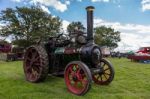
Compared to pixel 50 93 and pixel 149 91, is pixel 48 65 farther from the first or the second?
pixel 149 91

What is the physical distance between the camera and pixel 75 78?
8352 millimetres

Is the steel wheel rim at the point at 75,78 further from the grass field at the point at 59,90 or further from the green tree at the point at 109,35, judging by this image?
the green tree at the point at 109,35

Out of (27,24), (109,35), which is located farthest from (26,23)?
(109,35)

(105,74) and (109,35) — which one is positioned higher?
(109,35)

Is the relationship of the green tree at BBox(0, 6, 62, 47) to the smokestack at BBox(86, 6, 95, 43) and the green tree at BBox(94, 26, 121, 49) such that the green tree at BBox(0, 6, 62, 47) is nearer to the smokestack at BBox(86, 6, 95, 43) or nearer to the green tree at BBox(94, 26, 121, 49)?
the green tree at BBox(94, 26, 121, 49)

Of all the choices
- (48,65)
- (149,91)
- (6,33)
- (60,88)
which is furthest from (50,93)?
(6,33)

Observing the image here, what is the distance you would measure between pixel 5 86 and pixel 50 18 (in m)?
39.0

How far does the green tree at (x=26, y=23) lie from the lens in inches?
1772

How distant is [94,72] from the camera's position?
8.83m

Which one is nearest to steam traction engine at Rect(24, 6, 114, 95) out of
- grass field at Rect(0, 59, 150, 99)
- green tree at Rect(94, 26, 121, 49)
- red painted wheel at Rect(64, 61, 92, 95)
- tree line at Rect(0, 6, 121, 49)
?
red painted wheel at Rect(64, 61, 92, 95)

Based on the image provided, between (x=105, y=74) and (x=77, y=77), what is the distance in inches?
69.0

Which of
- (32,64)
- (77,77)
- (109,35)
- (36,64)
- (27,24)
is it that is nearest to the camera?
(77,77)

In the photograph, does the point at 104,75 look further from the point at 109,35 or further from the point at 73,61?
the point at 109,35

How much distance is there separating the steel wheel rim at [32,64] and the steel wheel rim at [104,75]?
7.49 ft
